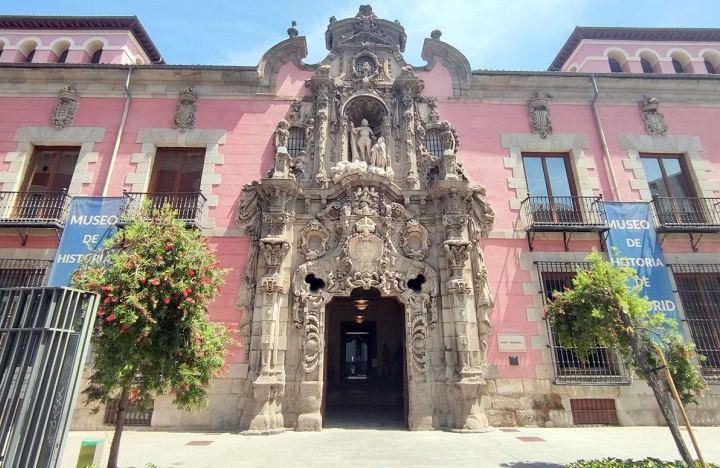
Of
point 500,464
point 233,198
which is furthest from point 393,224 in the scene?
point 500,464

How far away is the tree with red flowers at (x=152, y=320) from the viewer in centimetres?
556

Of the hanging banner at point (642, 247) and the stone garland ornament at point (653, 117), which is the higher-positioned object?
the stone garland ornament at point (653, 117)

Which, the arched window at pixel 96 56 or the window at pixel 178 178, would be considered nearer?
the window at pixel 178 178

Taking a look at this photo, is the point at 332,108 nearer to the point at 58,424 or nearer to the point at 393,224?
the point at 393,224

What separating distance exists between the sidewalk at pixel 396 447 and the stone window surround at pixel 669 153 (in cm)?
694

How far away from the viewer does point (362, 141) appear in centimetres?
1180

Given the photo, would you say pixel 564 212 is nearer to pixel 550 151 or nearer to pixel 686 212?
pixel 550 151

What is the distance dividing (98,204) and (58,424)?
869 cm

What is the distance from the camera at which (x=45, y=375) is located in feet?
12.6

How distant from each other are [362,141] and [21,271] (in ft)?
33.5

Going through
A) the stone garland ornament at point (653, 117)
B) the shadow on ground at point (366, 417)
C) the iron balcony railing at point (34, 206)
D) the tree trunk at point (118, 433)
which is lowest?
the shadow on ground at point (366, 417)

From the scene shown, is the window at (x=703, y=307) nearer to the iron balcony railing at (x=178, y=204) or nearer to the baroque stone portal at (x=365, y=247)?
the baroque stone portal at (x=365, y=247)

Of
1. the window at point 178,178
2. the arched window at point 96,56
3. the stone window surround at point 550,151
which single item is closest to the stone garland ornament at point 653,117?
the stone window surround at point 550,151

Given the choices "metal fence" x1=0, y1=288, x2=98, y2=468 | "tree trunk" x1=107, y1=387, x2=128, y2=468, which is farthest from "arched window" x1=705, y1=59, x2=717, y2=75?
"tree trunk" x1=107, y1=387, x2=128, y2=468
